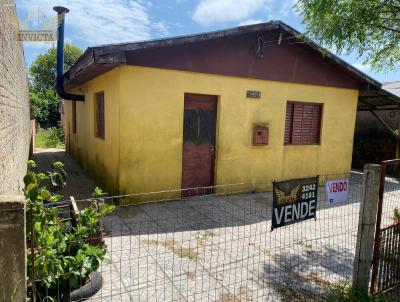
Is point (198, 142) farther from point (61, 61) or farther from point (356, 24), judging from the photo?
point (61, 61)

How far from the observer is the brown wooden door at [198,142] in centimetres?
739

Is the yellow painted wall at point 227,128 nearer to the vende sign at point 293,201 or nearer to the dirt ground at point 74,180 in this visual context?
the dirt ground at point 74,180

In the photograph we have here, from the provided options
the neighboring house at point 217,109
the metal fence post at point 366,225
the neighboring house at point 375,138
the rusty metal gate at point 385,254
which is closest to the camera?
the metal fence post at point 366,225

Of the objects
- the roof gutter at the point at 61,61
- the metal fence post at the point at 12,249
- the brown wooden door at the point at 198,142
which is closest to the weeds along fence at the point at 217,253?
the brown wooden door at the point at 198,142

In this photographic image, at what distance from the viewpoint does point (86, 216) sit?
364cm

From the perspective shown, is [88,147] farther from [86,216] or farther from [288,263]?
[288,263]

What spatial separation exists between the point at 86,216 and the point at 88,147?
21.6 feet

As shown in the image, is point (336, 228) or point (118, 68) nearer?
point (336, 228)

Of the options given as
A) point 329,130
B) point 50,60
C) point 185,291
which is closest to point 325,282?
point 185,291

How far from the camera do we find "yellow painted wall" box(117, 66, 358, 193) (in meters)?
6.64

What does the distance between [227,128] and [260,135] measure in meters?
0.99

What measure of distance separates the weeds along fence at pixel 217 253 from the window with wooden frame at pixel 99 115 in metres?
2.53

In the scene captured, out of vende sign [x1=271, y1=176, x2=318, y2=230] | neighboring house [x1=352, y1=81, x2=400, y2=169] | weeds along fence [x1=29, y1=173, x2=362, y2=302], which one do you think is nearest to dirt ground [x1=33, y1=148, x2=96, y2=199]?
weeds along fence [x1=29, y1=173, x2=362, y2=302]

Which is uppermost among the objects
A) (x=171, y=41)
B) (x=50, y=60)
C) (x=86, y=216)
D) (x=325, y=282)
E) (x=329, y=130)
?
(x=50, y=60)
